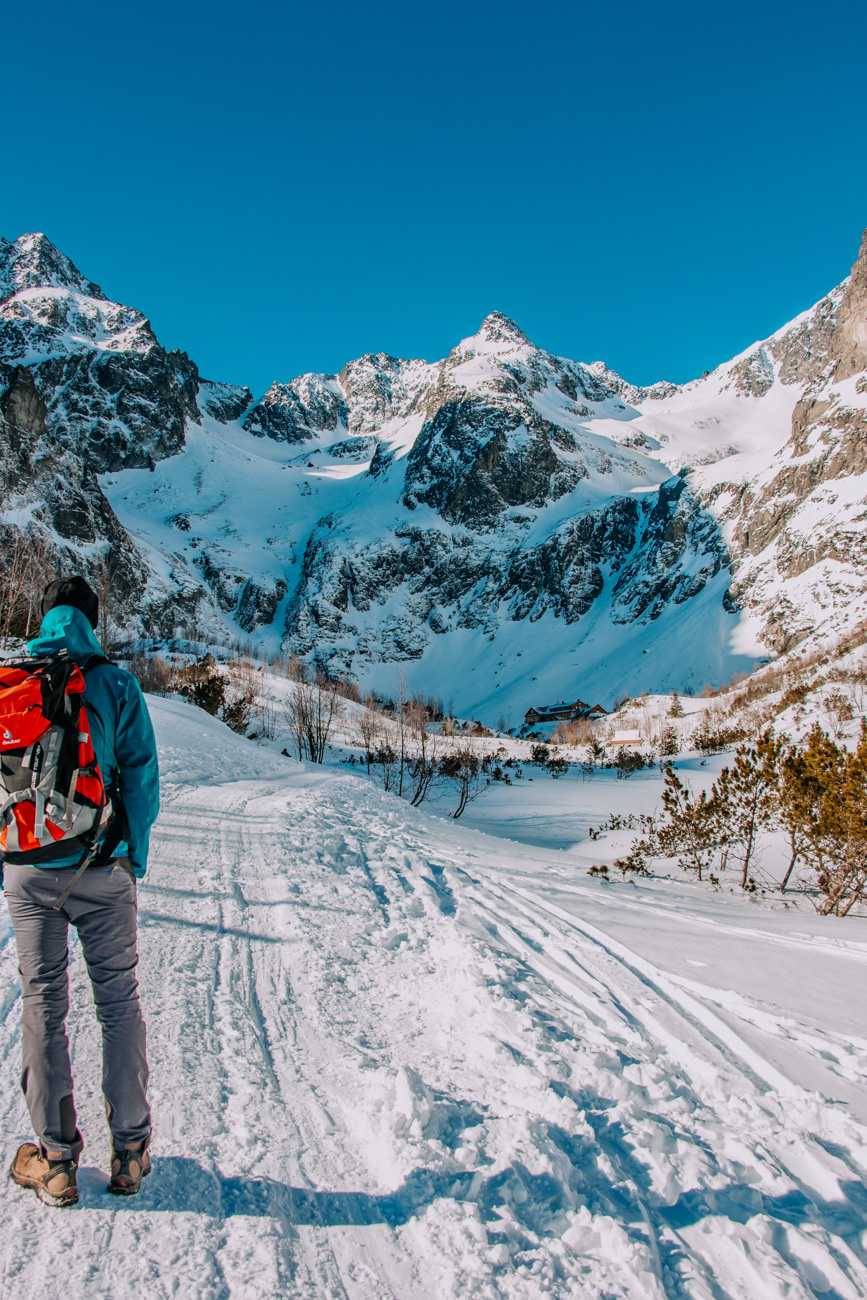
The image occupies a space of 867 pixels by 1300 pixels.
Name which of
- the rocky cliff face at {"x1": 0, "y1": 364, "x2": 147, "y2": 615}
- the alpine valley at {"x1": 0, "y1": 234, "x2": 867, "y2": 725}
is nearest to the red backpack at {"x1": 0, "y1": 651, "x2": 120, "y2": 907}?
the alpine valley at {"x1": 0, "y1": 234, "x2": 867, "y2": 725}

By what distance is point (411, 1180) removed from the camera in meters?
2.09

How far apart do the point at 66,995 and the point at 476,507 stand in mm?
125267

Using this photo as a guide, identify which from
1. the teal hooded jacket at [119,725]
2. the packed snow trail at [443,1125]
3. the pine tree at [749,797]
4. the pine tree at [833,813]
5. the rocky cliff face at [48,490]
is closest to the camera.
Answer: the packed snow trail at [443,1125]

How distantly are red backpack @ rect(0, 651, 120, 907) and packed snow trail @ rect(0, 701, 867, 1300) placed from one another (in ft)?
3.60

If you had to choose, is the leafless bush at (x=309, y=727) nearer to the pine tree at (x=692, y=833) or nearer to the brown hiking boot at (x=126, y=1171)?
the pine tree at (x=692, y=833)

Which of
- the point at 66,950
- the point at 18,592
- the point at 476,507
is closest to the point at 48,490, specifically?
the point at 476,507

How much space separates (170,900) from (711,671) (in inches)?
2696

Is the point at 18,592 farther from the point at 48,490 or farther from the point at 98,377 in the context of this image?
the point at 98,377

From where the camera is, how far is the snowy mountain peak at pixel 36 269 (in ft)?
585

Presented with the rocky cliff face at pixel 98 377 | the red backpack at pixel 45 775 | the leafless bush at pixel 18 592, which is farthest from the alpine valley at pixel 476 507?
the red backpack at pixel 45 775

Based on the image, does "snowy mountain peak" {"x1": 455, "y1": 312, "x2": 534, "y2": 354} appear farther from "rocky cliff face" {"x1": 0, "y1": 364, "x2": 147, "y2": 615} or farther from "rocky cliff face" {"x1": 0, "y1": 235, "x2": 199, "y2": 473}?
"rocky cliff face" {"x1": 0, "y1": 364, "x2": 147, "y2": 615}

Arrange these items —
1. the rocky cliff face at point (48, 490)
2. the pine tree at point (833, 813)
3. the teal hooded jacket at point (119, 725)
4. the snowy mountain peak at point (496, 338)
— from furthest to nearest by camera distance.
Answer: the snowy mountain peak at point (496, 338)
the rocky cliff face at point (48, 490)
the pine tree at point (833, 813)
the teal hooded jacket at point (119, 725)

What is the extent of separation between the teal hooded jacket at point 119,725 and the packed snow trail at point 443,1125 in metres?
1.08

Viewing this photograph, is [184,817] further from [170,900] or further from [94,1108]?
[94,1108]
